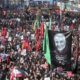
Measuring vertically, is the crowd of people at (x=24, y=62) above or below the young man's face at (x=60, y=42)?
below

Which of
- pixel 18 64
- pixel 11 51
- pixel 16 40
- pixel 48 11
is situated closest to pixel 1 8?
pixel 48 11

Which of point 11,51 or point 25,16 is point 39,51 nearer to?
point 11,51

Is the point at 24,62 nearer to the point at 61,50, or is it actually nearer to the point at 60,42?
the point at 61,50

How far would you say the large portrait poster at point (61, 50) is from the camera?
603 inches

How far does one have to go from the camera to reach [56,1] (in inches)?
1806

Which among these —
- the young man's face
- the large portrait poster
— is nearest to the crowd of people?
the large portrait poster

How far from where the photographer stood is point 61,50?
15.4m

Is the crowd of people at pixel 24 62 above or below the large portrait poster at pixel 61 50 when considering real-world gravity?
below

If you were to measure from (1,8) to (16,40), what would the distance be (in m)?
18.9

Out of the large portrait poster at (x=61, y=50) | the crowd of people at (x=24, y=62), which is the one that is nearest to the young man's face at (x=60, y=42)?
the large portrait poster at (x=61, y=50)

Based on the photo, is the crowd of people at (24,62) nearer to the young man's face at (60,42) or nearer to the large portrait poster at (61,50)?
the large portrait poster at (61,50)

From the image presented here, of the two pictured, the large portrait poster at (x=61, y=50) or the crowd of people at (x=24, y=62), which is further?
the crowd of people at (x=24, y=62)

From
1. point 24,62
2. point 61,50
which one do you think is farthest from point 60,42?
point 24,62

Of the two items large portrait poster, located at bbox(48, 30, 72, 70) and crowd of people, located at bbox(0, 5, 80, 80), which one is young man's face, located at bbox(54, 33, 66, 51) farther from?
crowd of people, located at bbox(0, 5, 80, 80)
